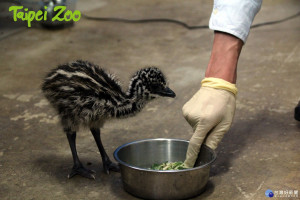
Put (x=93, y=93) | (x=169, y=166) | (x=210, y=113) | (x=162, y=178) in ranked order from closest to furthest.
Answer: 1. (x=162, y=178)
2. (x=210, y=113)
3. (x=93, y=93)
4. (x=169, y=166)

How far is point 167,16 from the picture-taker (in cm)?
772

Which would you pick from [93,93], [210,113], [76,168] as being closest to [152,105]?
[76,168]

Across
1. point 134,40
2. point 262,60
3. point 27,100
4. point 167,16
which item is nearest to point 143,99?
point 27,100

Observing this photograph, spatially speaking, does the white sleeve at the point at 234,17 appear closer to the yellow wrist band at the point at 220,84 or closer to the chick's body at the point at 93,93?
the yellow wrist band at the point at 220,84

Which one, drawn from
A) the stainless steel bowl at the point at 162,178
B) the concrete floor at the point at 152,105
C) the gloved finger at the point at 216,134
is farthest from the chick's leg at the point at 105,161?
the gloved finger at the point at 216,134

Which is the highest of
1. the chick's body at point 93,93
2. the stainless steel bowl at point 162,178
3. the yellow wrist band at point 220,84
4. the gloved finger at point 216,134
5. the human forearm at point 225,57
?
the human forearm at point 225,57

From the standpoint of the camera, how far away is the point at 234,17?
323 cm

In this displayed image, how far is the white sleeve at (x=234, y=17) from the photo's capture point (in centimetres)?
322

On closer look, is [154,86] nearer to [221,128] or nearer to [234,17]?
[221,128]

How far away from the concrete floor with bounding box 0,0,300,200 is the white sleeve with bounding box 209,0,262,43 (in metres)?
0.95

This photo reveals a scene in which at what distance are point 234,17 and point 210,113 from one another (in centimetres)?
62

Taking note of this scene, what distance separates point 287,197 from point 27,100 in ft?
8.82

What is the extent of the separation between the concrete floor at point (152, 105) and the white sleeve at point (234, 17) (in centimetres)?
95

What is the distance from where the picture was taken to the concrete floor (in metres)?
3.40
